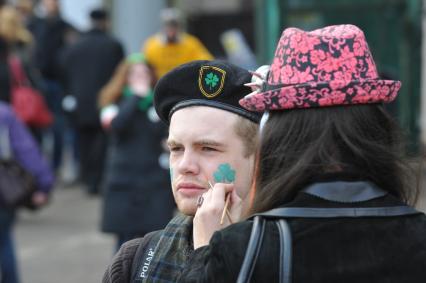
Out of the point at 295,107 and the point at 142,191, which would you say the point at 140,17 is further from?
the point at 295,107

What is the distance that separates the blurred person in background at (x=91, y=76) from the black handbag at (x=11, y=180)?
4.77 m

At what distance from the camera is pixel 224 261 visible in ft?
7.22

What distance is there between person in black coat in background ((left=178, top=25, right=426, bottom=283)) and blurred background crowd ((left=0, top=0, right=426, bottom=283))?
14.0 ft

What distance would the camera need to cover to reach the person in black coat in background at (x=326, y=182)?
2.19 metres

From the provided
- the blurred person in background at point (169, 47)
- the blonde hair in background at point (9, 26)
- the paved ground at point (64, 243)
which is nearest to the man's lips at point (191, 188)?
the paved ground at point (64, 243)

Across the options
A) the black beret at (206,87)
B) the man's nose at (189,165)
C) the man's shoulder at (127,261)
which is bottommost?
the man's shoulder at (127,261)

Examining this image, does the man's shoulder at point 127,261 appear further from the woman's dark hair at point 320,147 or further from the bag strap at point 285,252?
the bag strap at point 285,252

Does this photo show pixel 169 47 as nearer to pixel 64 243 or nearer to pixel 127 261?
pixel 64 243

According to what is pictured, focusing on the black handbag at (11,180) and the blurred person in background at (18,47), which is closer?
the black handbag at (11,180)

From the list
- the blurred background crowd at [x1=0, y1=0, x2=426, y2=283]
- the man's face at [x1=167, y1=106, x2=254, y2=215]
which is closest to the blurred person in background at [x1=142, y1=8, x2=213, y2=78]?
the blurred background crowd at [x1=0, y1=0, x2=426, y2=283]

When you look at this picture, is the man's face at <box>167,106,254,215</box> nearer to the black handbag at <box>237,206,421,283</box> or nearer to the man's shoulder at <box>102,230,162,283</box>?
the man's shoulder at <box>102,230,162,283</box>

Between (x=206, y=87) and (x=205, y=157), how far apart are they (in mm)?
197

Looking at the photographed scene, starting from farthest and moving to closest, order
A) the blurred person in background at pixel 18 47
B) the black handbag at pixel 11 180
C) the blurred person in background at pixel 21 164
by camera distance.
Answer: the blurred person in background at pixel 18 47 → the blurred person in background at pixel 21 164 → the black handbag at pixel 11 180

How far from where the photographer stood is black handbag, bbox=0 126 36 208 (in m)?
6.27
